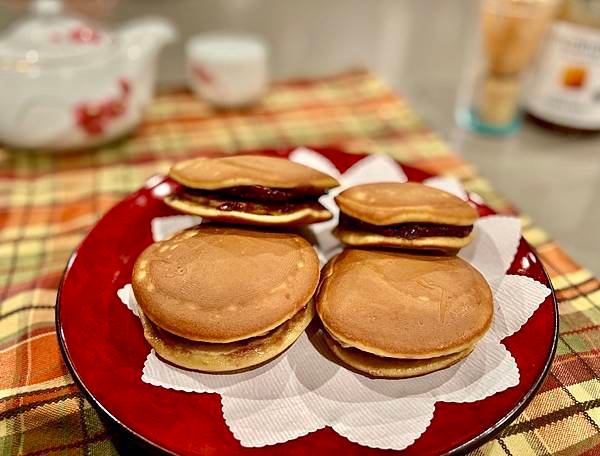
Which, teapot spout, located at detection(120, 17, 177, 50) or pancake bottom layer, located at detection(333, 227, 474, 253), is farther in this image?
teapot spout, located at detection(120, 17, 177, 50)

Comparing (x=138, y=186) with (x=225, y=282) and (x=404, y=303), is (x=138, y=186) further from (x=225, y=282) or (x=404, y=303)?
(x=404, y=303)

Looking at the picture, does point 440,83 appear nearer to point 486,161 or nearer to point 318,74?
point 318,74

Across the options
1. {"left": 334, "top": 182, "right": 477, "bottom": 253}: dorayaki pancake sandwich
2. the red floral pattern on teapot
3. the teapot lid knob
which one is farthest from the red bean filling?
the teapot lid knob

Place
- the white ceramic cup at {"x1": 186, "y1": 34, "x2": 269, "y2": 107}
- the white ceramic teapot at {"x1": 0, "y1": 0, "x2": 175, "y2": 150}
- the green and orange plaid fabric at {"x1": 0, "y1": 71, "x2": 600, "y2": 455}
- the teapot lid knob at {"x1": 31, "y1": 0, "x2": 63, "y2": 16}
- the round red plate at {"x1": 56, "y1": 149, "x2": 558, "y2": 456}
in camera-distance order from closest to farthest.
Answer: the round red plate at {"x1": 56, "y1": 149, "x2": 558, "y2": 456}
the green and orange plaid fabric at {"x1": 0, "y1": 71, "x2": 600, "y2": 455}
the white ceramic teapot at {"x1": 0, "y1": 0, "x2": 175, "y2": 150}
the teapot lid knob at {"x1": 31, "y1": 0, "x2": 63, "y2": 16}
the white ceramic cup at {"x1": 186, "y1": 34, "x2": 269, "y2": 107}

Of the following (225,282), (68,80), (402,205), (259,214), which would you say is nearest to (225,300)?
(225,282)

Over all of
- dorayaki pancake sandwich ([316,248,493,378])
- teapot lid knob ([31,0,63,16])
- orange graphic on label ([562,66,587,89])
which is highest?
teapot lid knob ([31,0,63,16])

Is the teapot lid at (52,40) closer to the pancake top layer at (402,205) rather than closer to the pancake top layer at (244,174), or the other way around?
the pancake top layer at (244,174)

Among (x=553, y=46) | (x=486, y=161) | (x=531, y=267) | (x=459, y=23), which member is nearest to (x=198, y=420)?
(x=531, y=267)

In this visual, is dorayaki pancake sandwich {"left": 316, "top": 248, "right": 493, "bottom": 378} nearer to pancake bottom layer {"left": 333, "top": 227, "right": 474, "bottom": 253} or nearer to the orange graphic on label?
pancake bottom layer {"left": 333, "top": 227, "right": 474, "bottom": 253}
